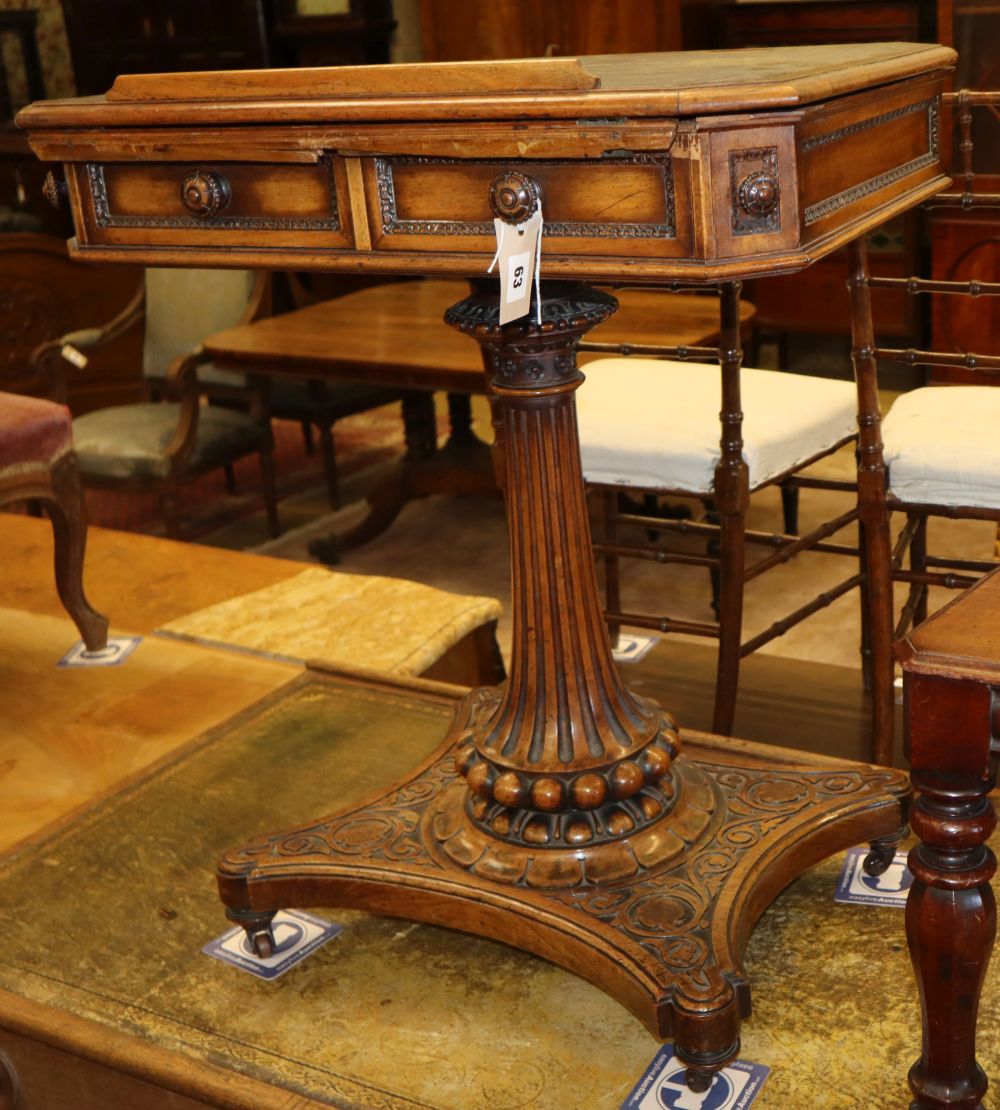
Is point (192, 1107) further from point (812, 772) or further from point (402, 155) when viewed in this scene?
point (402, 155)

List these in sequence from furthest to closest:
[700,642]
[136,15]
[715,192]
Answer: [136,15], [700,642], [715,192]

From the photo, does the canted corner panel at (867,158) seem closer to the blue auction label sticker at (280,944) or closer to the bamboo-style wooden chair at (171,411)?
the blue auction label sticker at (280,944)

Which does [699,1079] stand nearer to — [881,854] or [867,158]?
[881,854]

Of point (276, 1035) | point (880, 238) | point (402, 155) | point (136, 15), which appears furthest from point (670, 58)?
point (136, 15)

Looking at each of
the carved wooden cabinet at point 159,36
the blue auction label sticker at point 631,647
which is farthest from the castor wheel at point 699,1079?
the carved wooden cabinet at point 159,36

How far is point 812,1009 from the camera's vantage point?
1597 millimetres

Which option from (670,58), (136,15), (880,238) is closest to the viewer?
(670,58)

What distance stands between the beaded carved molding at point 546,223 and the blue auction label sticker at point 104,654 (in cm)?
149

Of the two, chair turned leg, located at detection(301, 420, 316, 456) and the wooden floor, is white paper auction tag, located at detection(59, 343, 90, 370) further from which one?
chair turned leg, located at detection(301, 420, 316, 456)

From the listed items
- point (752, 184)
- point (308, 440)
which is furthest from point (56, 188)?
point (308, 440)

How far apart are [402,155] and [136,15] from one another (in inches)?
207

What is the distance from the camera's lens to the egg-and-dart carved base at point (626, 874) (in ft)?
4.87

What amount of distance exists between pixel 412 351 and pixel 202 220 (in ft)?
7.77

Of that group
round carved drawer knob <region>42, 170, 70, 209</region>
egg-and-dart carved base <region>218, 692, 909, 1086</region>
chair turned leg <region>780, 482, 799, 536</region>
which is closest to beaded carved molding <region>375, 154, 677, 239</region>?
round carved drawer knob <region>42, 170, 70, 209</region>
